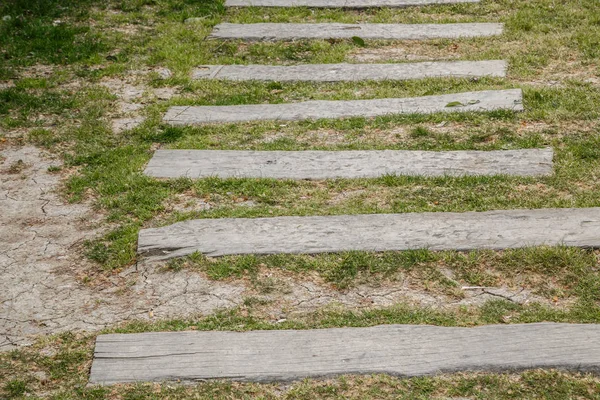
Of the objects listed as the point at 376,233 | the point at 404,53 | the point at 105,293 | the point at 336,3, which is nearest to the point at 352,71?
the point at 404,53

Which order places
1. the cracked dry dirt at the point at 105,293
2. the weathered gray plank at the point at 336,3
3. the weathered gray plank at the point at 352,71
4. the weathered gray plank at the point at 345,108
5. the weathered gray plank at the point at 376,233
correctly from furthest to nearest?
1. the weathered gray plank at the point at 336,3
2. the weathered gray plank at the point at 352,71
3. the weathered gray plank at the point at 345,108
4. the weathered gray plank at the point at 376,233
5. the cracked dry dirt at the point at 105,293

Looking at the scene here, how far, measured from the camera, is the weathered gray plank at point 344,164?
577 centimetres

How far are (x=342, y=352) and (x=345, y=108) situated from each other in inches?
123

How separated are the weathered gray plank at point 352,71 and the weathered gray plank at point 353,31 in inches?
27.4

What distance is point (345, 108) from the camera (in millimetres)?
6840

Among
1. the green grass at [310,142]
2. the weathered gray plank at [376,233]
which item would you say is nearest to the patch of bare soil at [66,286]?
the green grass at [310,142]

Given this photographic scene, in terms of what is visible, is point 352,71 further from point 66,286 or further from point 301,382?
point 301,382

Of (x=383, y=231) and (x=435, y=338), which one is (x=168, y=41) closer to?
(x=383, y=231)

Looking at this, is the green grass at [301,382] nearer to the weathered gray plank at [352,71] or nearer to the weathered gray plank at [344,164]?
the weathered gray plank at [344,164]

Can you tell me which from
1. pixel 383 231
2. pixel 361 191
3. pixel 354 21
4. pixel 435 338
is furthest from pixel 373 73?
pixel 435 338

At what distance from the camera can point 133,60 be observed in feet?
26.2

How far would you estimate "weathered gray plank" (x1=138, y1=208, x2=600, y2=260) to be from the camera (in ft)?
16.2

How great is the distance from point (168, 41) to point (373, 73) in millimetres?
2164

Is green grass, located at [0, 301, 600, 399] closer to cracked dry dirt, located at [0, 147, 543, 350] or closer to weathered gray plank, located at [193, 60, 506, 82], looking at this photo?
cracked dry dirt, located at [0, 147, 543, 350]
